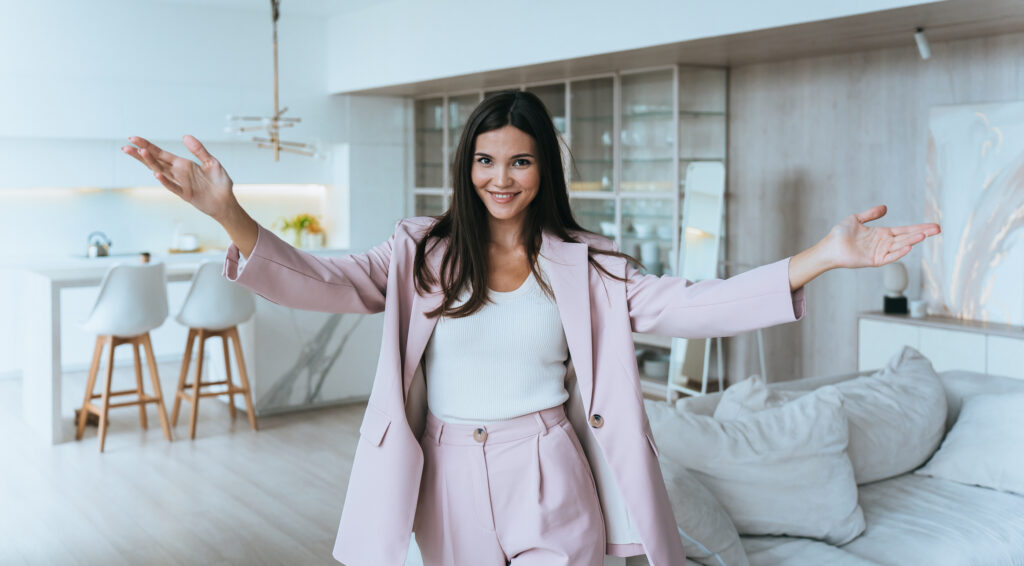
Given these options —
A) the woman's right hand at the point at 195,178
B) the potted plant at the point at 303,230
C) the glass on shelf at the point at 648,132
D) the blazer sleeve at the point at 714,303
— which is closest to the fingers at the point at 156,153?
the woman's right hand at the point at 195,178

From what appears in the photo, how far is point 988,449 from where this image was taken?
311 centimetres

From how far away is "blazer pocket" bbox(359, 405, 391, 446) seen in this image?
1605mm

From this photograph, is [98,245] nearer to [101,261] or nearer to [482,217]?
[101,261]

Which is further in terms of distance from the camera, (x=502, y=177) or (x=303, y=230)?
(x=303, y=230)

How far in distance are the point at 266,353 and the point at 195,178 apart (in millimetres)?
4709

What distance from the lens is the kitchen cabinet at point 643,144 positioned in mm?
6368

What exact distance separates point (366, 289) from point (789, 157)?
4955 millimetres

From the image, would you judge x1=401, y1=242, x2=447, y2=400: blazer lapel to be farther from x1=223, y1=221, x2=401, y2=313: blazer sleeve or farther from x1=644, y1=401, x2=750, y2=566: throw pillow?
x1=644, y1=401, x2=750, y2=566: throw pillow

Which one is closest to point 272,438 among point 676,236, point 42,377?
point 42,377

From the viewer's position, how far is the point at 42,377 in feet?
18.2

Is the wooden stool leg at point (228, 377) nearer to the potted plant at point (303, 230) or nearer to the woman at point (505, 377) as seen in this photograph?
the potted plant at point (303, 230)

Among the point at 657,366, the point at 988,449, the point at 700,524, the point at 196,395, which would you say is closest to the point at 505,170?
the point at 700,524

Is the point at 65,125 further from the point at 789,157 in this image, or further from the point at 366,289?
the point at 366,289

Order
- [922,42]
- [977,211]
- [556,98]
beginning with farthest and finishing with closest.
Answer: [556,98], [977,211], [922,42]
